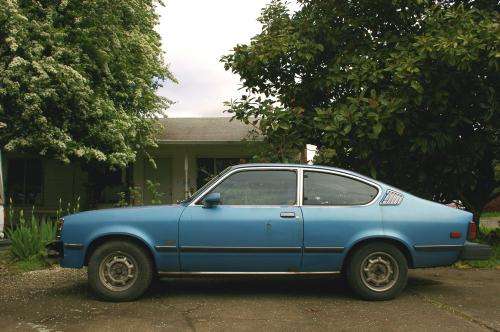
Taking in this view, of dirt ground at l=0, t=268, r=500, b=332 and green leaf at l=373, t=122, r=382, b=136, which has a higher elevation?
green leaf at l=373, t=122, r=382, b=136

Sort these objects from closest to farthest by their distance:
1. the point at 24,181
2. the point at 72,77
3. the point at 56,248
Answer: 1. the point at 56,248
2. the point at 72,77
3. the point at 24,181

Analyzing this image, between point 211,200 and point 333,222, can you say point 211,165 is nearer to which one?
point 211,200

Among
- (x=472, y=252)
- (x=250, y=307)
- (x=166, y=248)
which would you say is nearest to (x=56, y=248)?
(x=166, y=248)

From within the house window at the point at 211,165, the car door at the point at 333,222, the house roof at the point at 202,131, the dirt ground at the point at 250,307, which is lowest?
the dirt ground at the point at 250,307

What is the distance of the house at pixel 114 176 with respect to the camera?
1692 centimetres

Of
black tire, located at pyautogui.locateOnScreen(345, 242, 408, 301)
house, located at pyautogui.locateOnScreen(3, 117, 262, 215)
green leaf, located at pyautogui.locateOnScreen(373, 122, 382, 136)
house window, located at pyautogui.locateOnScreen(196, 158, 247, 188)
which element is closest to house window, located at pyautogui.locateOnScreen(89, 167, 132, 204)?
house, located at pyautogui.locateOnScreen(3, 117, 262, 215)

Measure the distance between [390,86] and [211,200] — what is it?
4115 mm

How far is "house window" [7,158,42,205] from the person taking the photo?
17000mm

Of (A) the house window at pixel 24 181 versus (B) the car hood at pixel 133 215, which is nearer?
(B) the car hood at pixel 133 215

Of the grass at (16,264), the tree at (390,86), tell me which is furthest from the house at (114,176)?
the grass at (16,264)

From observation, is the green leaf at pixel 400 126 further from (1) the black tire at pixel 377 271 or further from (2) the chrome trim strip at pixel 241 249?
(2) the chrome trim strip at pixel 241 249

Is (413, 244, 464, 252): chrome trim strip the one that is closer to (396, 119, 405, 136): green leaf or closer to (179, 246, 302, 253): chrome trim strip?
(179, 246, 302, 253): chrome trim strip

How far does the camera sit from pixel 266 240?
561 cm

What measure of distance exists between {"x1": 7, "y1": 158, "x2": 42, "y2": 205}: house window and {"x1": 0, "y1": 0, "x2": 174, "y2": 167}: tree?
4343 millimetres
